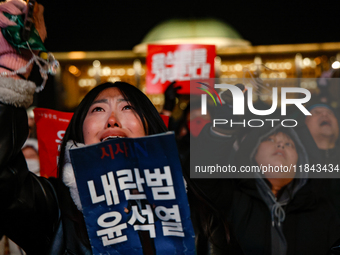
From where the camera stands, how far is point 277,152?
1934mm

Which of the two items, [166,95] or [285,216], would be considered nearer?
[285,216]

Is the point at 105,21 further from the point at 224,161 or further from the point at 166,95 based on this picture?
the point at 224,161

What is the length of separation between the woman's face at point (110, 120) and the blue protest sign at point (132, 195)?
0.54ft

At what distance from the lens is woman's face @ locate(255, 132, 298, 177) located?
192cm

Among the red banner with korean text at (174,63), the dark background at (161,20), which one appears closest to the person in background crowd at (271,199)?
the red banner with korean text at (174,63)

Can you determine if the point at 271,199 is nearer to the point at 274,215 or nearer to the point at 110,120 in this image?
the point at 274,215

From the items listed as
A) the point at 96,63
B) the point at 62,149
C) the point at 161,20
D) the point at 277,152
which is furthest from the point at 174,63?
the point at 62,149

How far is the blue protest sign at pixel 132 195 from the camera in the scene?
1.09 m

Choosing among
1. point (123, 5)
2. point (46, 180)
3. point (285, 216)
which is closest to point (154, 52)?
point (123, 5)

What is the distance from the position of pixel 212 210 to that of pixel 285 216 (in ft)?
2.53

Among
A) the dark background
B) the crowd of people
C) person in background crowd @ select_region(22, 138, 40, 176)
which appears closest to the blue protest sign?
the crowd of people

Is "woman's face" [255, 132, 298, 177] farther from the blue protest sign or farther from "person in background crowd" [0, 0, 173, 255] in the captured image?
the blue protest sign

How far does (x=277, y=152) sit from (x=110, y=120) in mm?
980

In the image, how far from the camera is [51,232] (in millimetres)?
1294
